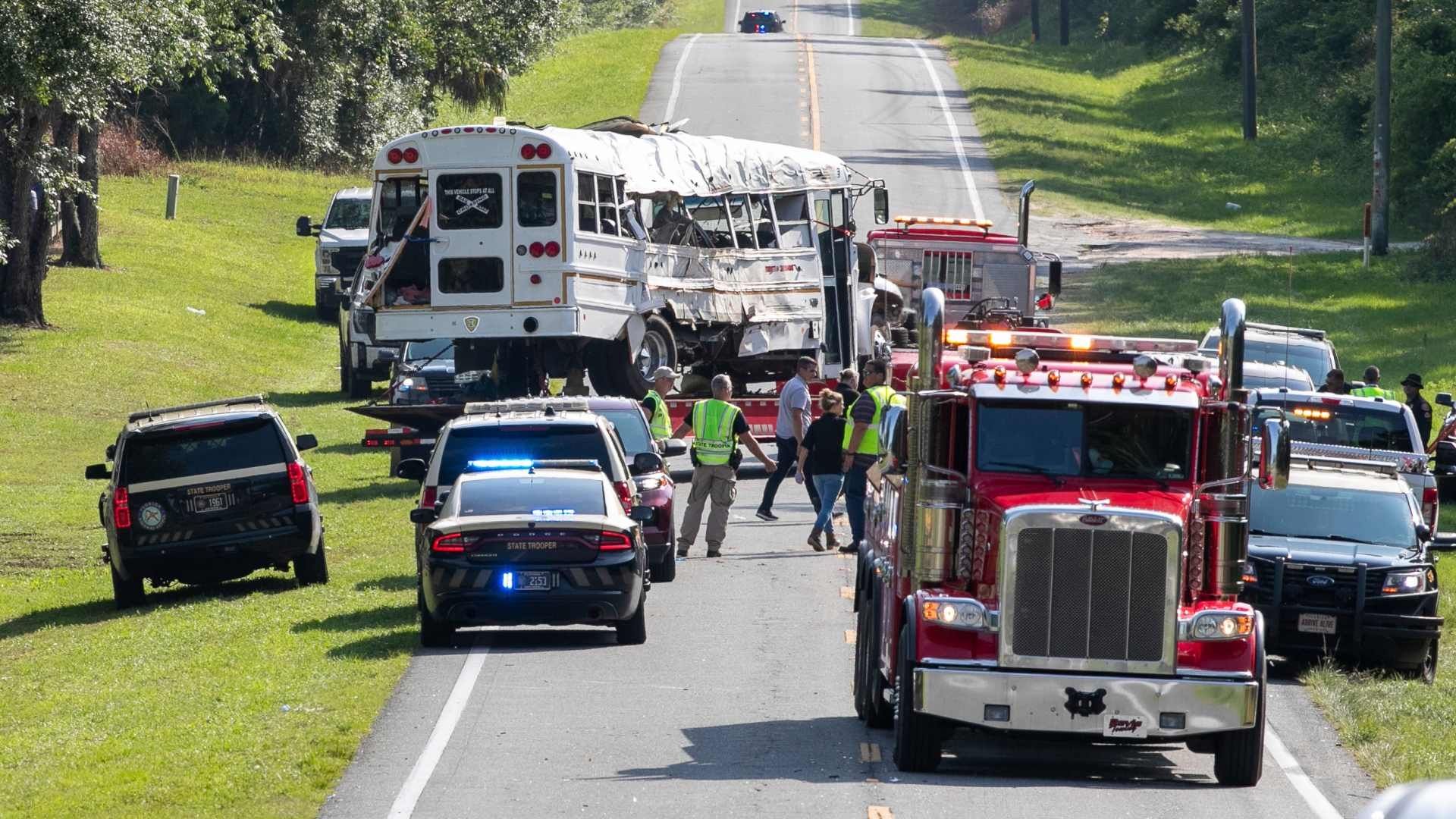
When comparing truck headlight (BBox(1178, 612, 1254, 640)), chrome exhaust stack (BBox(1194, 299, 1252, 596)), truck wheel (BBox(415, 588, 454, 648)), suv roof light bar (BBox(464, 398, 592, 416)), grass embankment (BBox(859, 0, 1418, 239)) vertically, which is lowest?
truck wheel (BBox(415, 588, 454, 648))

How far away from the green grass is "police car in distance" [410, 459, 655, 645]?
67 centimetres

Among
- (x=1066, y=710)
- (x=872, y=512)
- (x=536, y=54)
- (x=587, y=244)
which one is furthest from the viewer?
(x=536, y=54)

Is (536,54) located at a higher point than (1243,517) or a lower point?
higher

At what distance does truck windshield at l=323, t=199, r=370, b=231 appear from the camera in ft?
136

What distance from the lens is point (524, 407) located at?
19391mm

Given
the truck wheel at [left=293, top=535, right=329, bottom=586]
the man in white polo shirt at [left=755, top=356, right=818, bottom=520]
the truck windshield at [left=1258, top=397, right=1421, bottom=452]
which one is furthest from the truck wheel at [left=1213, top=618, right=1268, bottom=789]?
the truck wheel at [left=293, top=535, right=329, bottom=586]

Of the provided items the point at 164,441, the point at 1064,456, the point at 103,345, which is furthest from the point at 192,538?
the point at 103,345

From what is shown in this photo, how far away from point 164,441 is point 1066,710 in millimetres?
11220

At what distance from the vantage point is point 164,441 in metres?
20.2

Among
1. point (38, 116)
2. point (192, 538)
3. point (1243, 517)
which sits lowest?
point (192, 538)

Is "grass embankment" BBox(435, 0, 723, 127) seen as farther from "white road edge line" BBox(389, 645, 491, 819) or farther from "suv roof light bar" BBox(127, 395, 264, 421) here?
"white road edge line" BBox(389, 645, 491, 819)

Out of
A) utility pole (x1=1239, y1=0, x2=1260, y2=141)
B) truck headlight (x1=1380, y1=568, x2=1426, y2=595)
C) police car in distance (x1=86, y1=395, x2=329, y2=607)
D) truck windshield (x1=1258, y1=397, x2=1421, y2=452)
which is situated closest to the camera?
truck headlight (x1=1380, y1=568, x2=1426, y2=595)

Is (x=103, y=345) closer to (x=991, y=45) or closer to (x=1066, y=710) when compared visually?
(x=1066, y=710)

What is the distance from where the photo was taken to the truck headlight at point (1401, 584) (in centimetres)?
1652
